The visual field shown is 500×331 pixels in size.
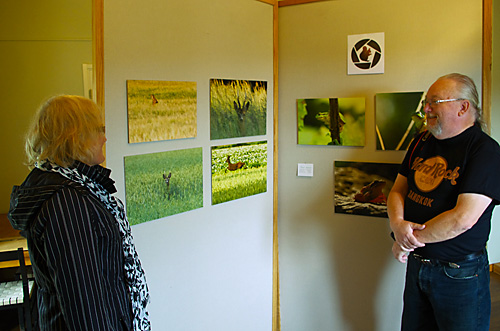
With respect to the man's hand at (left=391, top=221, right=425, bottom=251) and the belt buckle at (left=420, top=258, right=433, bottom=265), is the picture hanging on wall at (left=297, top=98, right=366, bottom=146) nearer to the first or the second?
the man's hand at (left=391, top=221, right=425, bottom=251)

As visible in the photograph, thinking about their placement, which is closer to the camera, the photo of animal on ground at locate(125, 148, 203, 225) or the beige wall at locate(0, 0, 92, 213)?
the photo of animal on ground at locate(125, 148, 203, 225)

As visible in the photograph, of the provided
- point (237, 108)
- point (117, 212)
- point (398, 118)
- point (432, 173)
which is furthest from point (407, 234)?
point (117, 212)

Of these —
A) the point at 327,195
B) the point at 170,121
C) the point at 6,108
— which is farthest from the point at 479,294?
the point at 6,108

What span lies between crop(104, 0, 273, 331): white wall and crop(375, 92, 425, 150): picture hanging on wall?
2.30ft

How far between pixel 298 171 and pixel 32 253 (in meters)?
1.89

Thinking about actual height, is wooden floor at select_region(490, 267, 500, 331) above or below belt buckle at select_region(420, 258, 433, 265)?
below

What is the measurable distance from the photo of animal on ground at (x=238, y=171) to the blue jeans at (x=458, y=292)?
108cm

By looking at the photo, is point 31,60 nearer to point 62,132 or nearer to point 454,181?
point 62,132

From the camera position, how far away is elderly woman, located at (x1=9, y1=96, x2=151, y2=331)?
1278mm

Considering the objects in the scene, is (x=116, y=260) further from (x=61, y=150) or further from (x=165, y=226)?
(x=165, y=226)

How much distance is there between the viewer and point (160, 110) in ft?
7.35

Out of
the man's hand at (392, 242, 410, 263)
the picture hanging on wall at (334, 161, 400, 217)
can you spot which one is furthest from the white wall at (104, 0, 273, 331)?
the man's hand at (392, 242, 410, 263)

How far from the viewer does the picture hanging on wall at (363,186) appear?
2682mm

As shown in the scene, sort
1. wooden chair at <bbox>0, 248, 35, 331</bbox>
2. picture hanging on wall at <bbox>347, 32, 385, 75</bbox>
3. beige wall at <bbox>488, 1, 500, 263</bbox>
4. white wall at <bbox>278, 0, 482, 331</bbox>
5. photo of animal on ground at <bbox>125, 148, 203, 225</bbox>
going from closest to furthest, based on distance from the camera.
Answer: photo of animal on ground at <bbox>125, 148, 203, 225</bbox>
white wall at <bbox>278, 0, 482, 331</bbox>
picture hanging on wall at <bbox>347, 32, 385, 75</bbox>
wooden chair at <bbox>0, 248, 35, 331</bbox>
beige wall at <bbox>488, 1, 500, 263</bbox>
